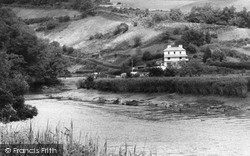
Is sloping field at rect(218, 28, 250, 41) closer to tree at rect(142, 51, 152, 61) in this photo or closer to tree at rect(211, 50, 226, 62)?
tree at rect(142, 51, 152, 61)

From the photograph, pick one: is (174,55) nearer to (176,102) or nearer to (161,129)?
(176,102)

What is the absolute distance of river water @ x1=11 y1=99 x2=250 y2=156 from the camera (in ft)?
153

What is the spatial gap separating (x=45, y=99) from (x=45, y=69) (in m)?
17.0

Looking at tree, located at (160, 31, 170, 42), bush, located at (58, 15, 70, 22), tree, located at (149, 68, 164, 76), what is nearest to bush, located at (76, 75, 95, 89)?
tree, located at (149, 68, 164, 76)

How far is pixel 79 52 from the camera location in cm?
15838

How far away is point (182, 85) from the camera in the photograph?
85.1m

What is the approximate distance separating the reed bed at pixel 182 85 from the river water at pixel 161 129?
350 inches

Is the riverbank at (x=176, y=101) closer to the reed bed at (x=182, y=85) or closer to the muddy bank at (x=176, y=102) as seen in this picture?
the muddy bank at (x=176, y=102)

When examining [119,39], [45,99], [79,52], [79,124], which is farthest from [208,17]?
[79,124]

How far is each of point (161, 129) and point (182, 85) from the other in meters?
27.6

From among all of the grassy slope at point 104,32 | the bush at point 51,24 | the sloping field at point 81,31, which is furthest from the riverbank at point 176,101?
the bush at point 51,24

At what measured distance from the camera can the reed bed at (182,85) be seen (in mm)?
76188

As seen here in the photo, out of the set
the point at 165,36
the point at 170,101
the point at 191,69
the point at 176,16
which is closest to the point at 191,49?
the point at 165,36

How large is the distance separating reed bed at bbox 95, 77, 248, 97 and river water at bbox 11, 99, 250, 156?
8.90 metres
